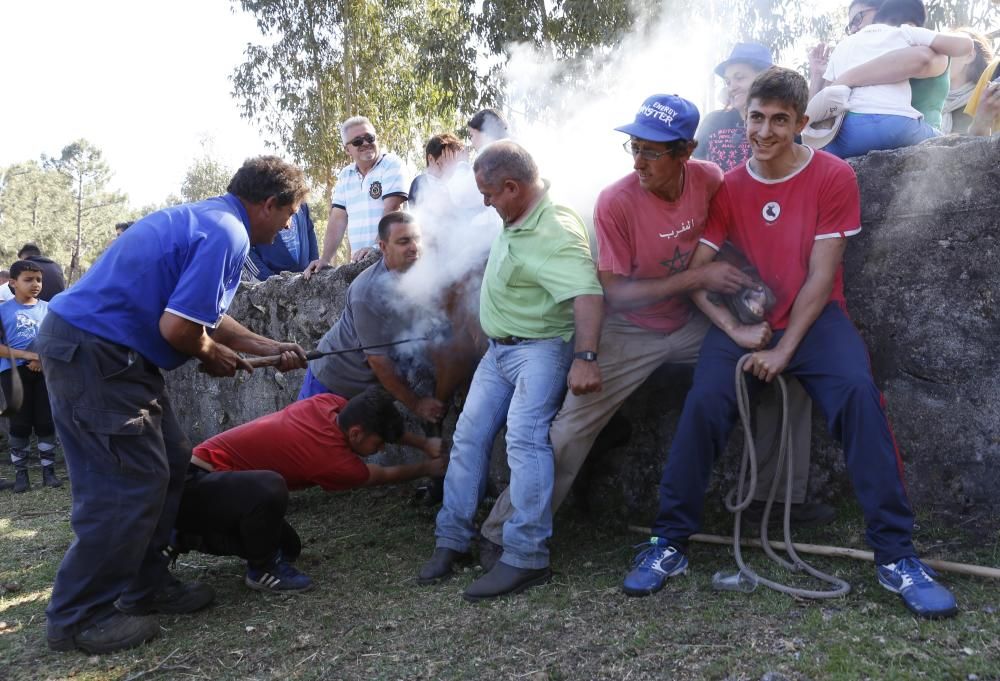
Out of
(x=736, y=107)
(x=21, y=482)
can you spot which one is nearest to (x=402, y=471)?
(x=736, y=107)

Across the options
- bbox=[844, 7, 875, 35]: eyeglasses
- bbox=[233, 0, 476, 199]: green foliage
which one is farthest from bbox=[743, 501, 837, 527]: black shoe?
bbox=[233, 0, 476, 199]: green foliage

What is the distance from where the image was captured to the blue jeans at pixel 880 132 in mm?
4020

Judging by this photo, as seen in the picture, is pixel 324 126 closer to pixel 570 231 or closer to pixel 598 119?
pixel 598 119

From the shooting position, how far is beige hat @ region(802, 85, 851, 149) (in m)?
4.14

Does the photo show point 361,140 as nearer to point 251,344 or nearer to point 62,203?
Result: point 251,344

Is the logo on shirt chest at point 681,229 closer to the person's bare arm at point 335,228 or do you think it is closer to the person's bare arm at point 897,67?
the person's bare arm at point 897,67

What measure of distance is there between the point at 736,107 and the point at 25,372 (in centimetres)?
681

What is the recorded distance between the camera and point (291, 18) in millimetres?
18312

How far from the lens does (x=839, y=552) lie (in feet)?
10.4

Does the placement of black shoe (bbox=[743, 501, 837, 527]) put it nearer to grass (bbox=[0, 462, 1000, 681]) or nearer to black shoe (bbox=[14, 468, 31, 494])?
grass (bbox=[0, 462, 1000, 681])

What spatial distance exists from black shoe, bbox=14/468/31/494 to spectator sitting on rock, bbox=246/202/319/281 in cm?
265

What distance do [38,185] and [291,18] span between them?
38.1 metres

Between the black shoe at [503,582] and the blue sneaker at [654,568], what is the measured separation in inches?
15.3

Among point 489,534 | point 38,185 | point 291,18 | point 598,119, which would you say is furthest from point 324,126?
point 38,185
